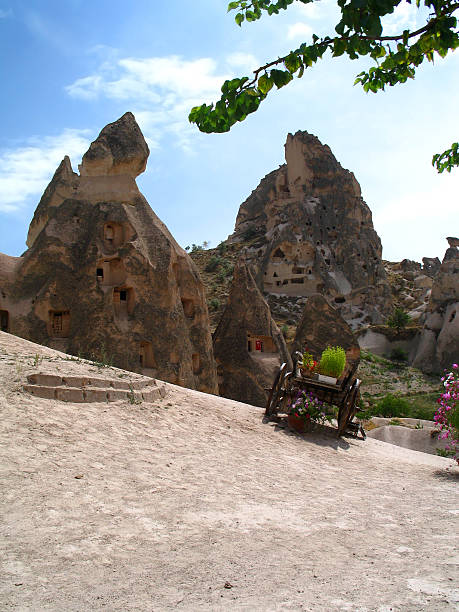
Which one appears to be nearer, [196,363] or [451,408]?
[451,408]

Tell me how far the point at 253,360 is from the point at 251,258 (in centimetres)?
2779

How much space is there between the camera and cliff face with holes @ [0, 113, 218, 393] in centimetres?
1716

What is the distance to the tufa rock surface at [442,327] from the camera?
32844mm

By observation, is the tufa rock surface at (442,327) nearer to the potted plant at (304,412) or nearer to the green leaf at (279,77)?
A: the potted plant at (304,412)

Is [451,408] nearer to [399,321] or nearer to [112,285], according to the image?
[112,285]

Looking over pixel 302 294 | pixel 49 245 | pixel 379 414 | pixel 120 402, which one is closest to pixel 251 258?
pixel 302 294

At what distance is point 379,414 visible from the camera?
2308 centimetres

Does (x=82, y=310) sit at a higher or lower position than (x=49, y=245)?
lower

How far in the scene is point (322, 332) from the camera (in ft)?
80.0

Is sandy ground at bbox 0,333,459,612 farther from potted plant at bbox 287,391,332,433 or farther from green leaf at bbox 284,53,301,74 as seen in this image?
green leaf at bbox 284,53,301,74

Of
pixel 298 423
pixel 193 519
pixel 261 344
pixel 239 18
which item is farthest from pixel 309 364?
pixel 261 344

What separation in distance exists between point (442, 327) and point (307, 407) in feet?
90.4

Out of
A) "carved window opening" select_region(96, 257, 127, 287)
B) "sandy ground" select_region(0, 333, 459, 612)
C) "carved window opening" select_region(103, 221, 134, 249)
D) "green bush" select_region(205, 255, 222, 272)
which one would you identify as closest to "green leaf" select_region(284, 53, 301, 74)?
"sandy ground" select_region(0, 333, 459, 612)

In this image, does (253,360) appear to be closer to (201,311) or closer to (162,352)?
(201,311)
